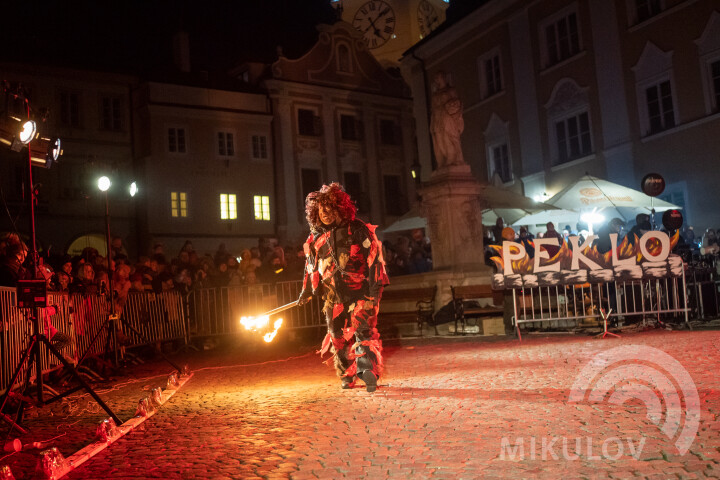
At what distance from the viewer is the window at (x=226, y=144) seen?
43.0 m

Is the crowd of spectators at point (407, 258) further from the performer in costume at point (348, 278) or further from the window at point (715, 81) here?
the performer in costume at point (348, 278)

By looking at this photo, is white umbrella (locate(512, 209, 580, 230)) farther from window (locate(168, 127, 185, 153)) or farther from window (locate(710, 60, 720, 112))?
window (locate(168, 127, 185, 153))

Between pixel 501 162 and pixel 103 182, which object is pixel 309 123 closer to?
pixel 501 162

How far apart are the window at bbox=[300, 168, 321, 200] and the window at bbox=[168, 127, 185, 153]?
7138mm

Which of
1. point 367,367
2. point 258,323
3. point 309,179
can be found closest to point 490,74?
point 309,179

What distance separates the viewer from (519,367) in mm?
9859

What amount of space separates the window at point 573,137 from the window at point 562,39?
2450 millimetres

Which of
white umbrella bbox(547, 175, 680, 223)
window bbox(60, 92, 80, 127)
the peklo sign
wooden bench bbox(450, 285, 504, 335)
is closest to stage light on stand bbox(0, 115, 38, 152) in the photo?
the peklo sign

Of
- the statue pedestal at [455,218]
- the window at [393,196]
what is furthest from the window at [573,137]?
the window at [393,196]

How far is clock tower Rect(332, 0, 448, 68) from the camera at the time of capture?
52156 millimetres

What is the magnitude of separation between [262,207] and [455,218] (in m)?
28.1

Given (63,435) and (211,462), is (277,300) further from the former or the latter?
(211,462)

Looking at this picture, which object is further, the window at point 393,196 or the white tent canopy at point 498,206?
the window at point 393,196

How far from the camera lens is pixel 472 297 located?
643 inches
